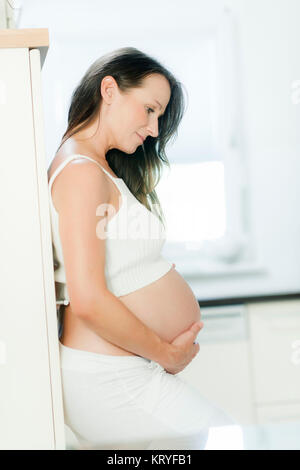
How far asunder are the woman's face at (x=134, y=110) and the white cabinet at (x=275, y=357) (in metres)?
0.95

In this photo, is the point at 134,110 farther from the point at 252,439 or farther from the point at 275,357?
the point at 275,357

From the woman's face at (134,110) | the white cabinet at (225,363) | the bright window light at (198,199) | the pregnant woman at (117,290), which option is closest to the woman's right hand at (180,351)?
the pregnant woman at (117,290)

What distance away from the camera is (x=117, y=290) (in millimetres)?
917

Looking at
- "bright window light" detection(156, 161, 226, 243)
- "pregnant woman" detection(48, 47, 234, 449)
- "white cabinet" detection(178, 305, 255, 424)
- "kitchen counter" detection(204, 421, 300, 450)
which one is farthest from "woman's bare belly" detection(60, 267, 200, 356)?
"bright window light" detection(156, 161, 226, 243)

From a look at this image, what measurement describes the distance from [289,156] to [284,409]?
2.83ft

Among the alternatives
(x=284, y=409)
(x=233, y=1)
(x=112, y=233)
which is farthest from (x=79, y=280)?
(x=233, y=1)

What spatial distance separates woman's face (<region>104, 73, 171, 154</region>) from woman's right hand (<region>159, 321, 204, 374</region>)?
359mm

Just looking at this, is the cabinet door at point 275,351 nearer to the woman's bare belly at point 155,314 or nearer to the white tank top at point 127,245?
the woman's bare belly at point 155,314

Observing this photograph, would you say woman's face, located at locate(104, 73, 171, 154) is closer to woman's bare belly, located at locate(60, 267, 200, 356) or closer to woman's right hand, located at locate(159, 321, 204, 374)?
woman's bare belly, located at locate(60, 267, 200, 356)

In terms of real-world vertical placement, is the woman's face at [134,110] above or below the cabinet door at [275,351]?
above

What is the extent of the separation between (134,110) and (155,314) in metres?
0.36

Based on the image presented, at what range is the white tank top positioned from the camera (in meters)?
0.89

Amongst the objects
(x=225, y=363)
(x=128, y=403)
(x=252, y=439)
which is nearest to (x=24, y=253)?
(x=128, y=403)

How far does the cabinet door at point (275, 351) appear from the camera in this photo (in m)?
1.79
